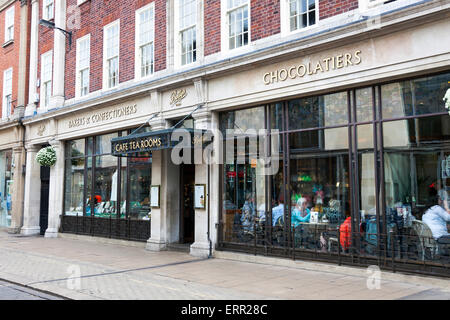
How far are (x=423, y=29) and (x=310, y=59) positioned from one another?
245 cm

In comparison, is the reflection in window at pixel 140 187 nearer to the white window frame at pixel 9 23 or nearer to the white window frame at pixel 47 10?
the white window frame at pixel 47 10

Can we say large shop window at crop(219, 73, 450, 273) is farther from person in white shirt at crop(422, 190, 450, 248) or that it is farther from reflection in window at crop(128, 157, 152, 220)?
reflection in window at crop(128, 157, 152, 220)

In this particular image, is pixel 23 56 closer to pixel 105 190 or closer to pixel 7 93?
pixel 7 93

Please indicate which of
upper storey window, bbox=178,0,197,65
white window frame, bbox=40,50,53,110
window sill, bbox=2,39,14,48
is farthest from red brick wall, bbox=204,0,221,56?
window sill, bbox=2,39,14,48

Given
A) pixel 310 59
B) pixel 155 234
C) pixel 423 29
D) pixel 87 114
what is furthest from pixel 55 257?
pixel 423 29

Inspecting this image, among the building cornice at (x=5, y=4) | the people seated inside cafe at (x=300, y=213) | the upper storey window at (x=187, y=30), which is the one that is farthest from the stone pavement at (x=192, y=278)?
the building cornice at (x=5, y=4)

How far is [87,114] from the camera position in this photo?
1662cm

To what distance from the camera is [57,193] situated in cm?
1814

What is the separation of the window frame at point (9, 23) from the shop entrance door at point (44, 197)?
24.3 ft

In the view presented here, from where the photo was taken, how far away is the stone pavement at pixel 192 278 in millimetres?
7500

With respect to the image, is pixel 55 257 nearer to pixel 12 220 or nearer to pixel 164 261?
pixel 164 261

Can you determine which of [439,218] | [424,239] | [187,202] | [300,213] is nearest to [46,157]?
[187,202]

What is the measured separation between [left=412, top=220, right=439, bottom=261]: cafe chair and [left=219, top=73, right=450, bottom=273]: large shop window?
19 millimetres

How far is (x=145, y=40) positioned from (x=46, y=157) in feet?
21.9
